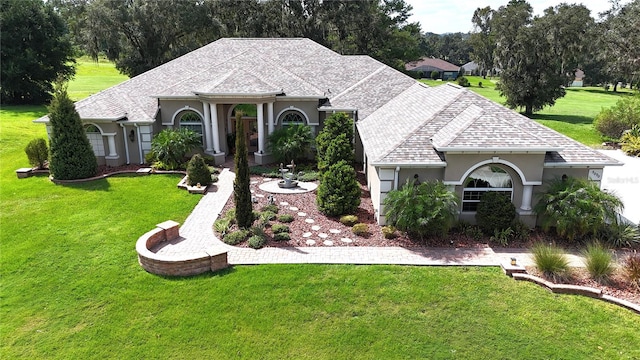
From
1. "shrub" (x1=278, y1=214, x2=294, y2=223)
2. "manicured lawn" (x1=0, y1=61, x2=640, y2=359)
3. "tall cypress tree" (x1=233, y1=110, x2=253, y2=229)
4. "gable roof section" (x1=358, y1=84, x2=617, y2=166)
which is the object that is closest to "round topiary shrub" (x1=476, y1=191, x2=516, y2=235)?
"gable roof section" (x1=358, y1=84, x2=617, y2=166)

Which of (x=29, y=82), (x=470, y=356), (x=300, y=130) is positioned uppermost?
(x=29, y=82)

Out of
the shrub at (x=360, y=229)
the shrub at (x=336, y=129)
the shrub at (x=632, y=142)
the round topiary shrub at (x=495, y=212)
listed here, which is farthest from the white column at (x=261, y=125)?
the shrub at (x=632, y=142)

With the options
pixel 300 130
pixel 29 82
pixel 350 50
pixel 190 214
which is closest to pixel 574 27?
pixel 350 50

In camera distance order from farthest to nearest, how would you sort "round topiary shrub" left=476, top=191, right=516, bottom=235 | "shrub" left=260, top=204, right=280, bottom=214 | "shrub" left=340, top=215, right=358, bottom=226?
1. "shrub" left=260, top=204, right=280, bottom=214
2. "shrub" left=340, top=215, right=358, bottom=226
3. "round topiary shrub" left=476, top=191, right=516, bottom=235

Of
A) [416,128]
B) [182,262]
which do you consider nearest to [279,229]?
[182,262]

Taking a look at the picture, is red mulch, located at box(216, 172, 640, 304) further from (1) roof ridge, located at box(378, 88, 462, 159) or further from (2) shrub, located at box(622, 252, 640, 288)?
(1) roof ridge, located at box(378, 88, 462, 159)

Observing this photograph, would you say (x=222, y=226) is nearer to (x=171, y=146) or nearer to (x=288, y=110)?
(x=171, y=146)

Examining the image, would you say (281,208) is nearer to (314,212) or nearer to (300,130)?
(314,212)

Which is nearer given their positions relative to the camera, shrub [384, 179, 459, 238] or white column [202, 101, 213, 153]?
shrub [384, 179, 459, 238]
